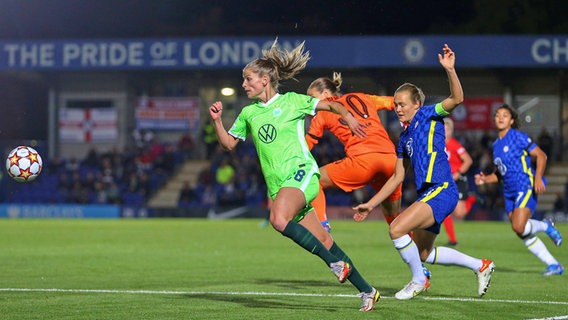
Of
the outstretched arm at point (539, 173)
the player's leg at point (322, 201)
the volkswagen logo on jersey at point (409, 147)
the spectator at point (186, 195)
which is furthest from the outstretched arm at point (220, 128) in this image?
the spectator at point (186, 195)

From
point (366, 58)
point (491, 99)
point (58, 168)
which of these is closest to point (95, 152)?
point (58, 168)

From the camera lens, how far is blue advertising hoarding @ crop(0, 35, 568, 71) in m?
36.4

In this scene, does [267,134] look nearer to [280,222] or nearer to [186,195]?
[280,222]

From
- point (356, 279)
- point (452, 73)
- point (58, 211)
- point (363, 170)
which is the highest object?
point (452, 73)

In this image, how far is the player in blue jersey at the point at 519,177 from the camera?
512 inches

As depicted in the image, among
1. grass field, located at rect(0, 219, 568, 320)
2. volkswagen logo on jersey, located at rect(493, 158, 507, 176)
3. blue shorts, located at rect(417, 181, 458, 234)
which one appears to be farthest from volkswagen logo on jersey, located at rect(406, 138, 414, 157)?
volkswagen logo on jersey, located at rect(493, 158, 507, 176)

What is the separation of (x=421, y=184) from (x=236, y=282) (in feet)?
10.0

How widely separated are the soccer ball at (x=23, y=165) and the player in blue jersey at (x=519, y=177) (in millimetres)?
5501

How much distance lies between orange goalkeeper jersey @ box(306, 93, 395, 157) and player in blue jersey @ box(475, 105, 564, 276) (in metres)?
1.77

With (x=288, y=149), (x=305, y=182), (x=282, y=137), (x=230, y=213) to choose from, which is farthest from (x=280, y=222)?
(x=230, y=213)

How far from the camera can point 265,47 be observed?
36781 millimetres

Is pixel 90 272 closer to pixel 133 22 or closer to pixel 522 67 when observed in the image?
pixel 522 67

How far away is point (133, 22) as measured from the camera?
41.8 meters

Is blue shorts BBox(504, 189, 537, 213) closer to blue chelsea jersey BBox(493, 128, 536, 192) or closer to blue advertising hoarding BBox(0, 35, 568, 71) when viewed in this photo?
blue chelsea jersey BBox(493, 128, 536, 192)
